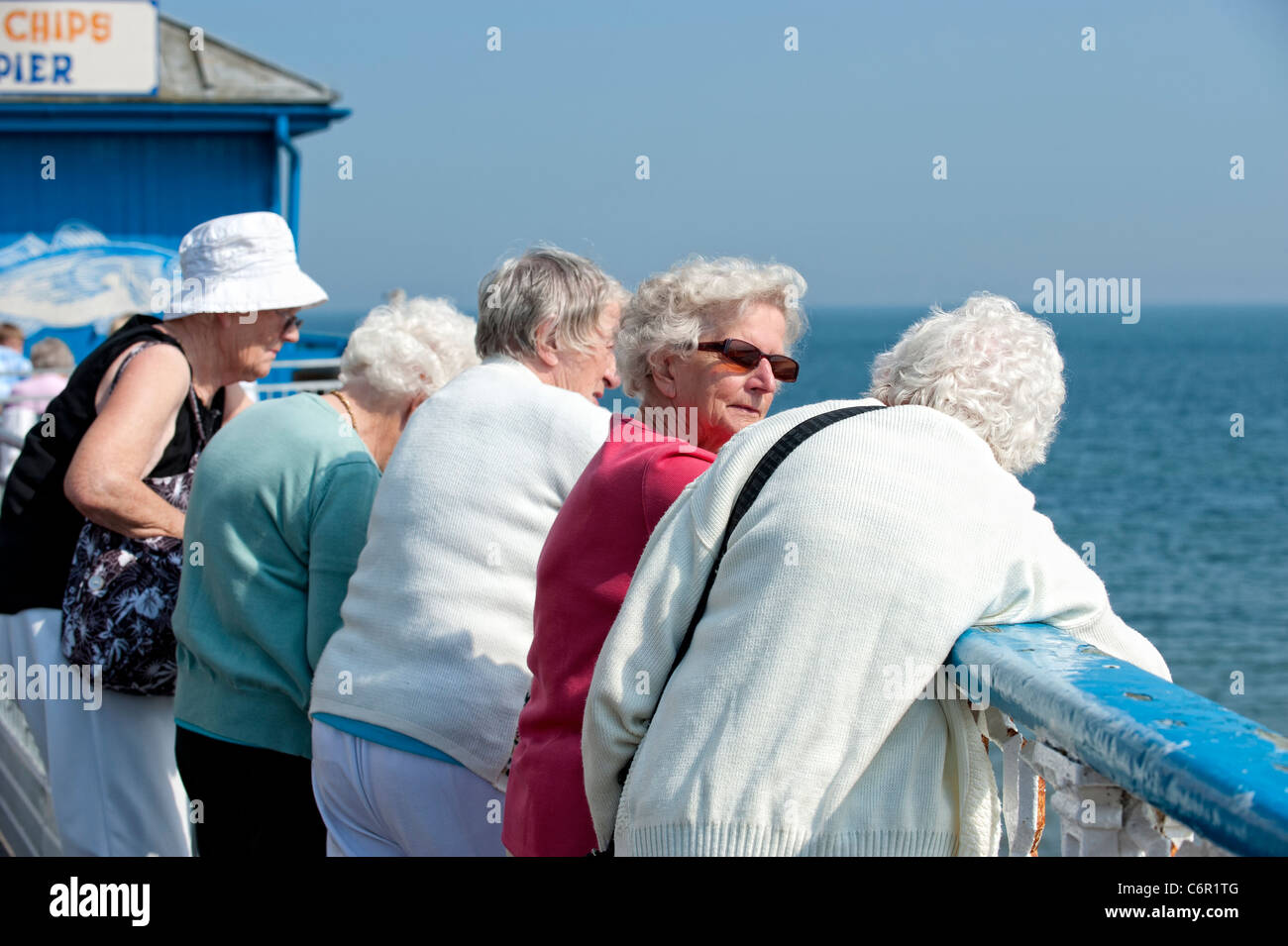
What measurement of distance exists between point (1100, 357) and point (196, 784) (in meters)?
124

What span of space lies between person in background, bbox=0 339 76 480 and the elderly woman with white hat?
1586mm

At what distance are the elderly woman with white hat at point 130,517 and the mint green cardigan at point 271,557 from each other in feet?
1.08

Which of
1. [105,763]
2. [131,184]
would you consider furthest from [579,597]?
[131,184]

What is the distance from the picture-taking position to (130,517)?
2973mm

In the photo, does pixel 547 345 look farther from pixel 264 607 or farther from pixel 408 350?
pixel 264 607

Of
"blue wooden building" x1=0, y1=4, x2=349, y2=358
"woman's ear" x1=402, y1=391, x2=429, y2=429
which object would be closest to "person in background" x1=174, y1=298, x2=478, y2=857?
"woman's ear" x1=402, y1=391, x2=429, y2=429

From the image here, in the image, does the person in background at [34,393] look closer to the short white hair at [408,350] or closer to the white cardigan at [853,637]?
the short white hair at [408,350]

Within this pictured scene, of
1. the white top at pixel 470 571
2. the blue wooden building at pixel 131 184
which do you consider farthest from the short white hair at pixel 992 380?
the blue wooden building at pixel 131 184

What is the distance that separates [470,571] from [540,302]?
589 mm

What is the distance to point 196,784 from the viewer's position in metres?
2.87

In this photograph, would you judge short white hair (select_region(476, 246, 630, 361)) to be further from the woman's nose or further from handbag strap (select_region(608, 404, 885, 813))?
handbag strap (select_region(608, 404, 885, 813))

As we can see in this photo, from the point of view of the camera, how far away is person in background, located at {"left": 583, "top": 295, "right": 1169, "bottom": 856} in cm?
156
